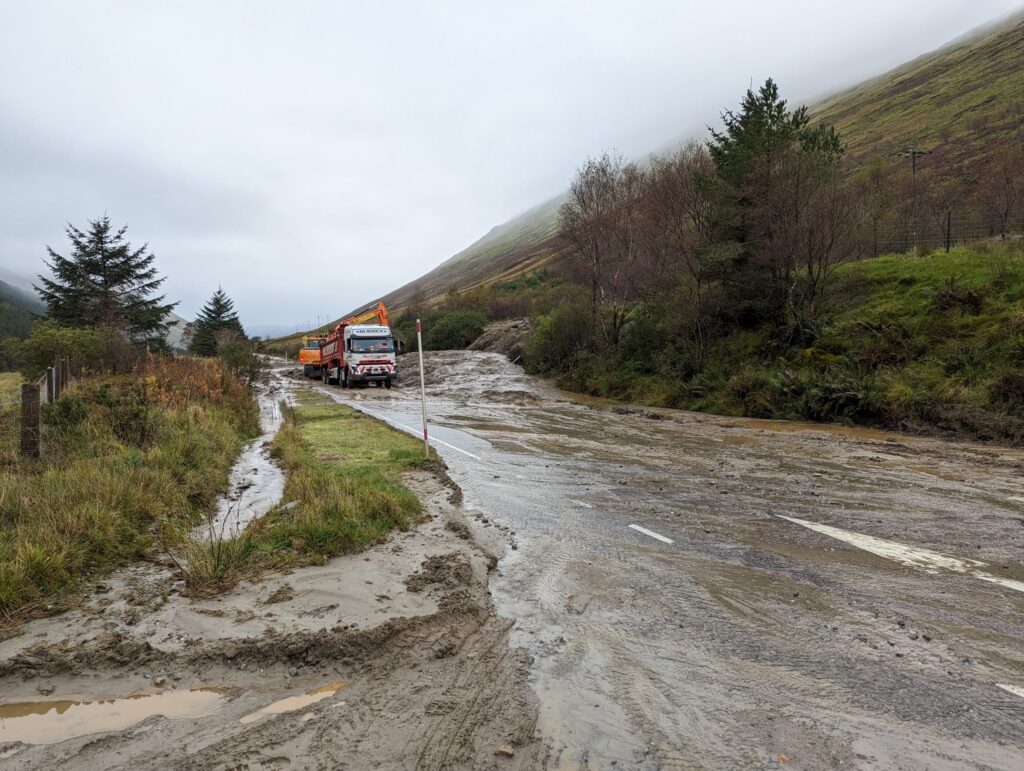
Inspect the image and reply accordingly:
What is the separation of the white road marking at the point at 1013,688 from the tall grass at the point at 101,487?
6522 mm

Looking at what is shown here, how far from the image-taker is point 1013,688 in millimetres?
3113

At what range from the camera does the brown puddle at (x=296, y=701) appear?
Answer: 9.98 ft

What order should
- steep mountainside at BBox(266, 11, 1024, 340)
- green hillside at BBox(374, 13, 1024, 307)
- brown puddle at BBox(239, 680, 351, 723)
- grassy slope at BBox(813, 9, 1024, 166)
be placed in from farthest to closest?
grassy slope at BBox(813, 9, 1024, 166) < green hillside at BBox(374, 13, 1024, 307) < steep mountainside at BBox(266, 11, 1024, 340) < brown puddle at BBox(239, 680, 351, 723)

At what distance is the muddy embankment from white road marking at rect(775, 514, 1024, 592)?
3.88m

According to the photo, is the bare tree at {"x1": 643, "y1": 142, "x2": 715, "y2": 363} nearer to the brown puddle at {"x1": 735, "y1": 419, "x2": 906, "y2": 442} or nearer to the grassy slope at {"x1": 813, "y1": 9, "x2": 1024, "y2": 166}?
the brown puddle at {"x1": 735, "y1": 419, "x2": 906, "y2": 442}

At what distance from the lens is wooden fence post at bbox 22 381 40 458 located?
8031 mm

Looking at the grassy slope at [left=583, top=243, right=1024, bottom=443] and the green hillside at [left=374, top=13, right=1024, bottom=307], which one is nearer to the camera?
the grassy slope at [left=583, top=243, right=1024, bottom=443]

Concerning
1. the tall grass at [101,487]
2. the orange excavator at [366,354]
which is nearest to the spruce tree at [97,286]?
the orange excavator at [366,354]

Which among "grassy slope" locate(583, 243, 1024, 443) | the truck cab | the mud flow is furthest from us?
the truck cab

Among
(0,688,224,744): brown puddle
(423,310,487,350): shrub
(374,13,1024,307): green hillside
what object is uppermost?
(374,13,1024,307): green hillside

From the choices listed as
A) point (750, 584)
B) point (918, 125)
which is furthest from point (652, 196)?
point (918, 125)

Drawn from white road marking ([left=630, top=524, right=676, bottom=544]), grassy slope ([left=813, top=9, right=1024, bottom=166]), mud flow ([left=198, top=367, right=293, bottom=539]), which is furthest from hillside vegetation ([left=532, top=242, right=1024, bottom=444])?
grassy slope ([left=813, top=9, right=1024, bottom=166])

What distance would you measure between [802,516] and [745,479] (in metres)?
2.16

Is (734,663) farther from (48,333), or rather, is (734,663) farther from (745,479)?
(48,333)
